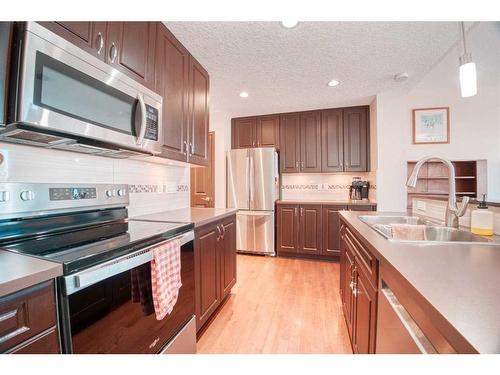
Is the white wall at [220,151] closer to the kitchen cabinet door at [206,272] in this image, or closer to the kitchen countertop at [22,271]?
the kitchen cabinet door at [206,272]

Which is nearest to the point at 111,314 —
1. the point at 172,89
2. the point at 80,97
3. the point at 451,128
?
the point at 80,97

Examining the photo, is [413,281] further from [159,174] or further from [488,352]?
[159,174]

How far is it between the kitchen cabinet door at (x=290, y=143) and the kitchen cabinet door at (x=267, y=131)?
8 centimetres

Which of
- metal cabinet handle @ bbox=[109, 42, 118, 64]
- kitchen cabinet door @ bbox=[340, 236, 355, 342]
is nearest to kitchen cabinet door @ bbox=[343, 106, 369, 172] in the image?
kitchen cabinet door @ bbox=[340, 236, 355, 342]

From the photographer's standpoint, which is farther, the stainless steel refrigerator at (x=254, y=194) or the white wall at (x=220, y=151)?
the white wall at (x=220, y=151)

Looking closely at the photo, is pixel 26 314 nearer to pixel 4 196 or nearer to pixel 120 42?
pixel 4 196

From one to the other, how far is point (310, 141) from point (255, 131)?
0.94 m

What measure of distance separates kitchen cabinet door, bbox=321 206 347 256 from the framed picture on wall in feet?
4.87

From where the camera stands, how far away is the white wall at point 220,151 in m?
3.67

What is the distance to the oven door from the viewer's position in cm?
65

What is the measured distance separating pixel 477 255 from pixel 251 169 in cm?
282

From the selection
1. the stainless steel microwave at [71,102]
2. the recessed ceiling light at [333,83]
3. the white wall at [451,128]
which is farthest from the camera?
the white wall at [451,128]

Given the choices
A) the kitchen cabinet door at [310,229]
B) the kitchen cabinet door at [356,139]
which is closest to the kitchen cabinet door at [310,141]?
the kitchen cabinet door at [356,139]
